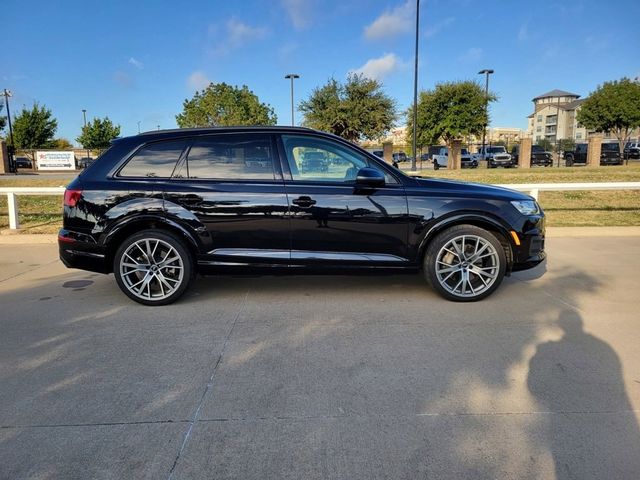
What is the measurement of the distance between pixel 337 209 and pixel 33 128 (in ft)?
193

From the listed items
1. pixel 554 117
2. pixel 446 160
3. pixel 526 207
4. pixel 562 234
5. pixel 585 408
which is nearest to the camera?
pixel 585 408

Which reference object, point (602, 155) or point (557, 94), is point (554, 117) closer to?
point (557, 94)

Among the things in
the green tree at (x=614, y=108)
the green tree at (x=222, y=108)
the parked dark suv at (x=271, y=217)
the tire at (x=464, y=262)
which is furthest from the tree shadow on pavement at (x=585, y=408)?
the green tree at (x=614, y=108)

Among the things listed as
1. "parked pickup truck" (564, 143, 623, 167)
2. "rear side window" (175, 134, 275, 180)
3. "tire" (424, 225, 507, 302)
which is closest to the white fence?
"tire" (424, 225, 507, 302)

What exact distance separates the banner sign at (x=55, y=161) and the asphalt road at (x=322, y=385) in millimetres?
44693

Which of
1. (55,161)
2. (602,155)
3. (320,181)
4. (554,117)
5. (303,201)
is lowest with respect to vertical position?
(303,201)

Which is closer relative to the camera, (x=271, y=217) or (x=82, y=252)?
(x=271, y=217)

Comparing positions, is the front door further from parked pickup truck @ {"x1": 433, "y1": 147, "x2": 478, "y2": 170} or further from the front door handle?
parked pickup truck @ {"x1": 433, "y1": 147, "x2": 478, "y2": 170}

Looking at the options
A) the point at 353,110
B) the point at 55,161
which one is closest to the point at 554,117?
the point at 353,110

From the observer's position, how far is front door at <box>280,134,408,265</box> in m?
4.97

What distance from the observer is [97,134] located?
5659 centimetres

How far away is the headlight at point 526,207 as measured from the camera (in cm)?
514

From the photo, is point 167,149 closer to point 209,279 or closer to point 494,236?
point 209,279

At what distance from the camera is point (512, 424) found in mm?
2869
